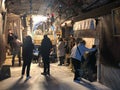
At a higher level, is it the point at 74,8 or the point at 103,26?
the point at 74,8

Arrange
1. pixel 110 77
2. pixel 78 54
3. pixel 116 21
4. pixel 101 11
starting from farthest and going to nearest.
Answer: pixel 78 54 < pixel 101 11 < pixel 110 77 < pixel 116 21

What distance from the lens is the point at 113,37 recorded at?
10.9 m

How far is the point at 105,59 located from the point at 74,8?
8078 millimetres

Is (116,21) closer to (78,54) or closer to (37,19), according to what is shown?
(78,54)

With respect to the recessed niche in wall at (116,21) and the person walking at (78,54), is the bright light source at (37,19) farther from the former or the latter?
the recessed niche in wall at (116,21)

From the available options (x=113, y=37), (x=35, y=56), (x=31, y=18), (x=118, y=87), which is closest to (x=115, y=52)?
(x=113, y=37)

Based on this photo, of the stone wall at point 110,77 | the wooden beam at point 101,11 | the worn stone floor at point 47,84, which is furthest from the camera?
the worn stone floor at point 47,84

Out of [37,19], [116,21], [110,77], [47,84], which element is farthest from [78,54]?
[37,19]

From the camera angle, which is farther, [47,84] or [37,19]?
[37,19]

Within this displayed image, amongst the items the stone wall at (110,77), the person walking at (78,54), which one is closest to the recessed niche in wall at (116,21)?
the stone wall at (110,77)

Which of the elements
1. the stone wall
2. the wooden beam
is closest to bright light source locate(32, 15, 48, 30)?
the wooden beam

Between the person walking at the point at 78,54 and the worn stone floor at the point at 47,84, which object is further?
the person walking at the point at 78,54

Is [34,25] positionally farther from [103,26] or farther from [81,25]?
[103,26]

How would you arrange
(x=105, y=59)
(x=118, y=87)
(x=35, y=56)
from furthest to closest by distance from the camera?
(x=35, y=56) < (x=105, y=59) < (x=118, y=87)
